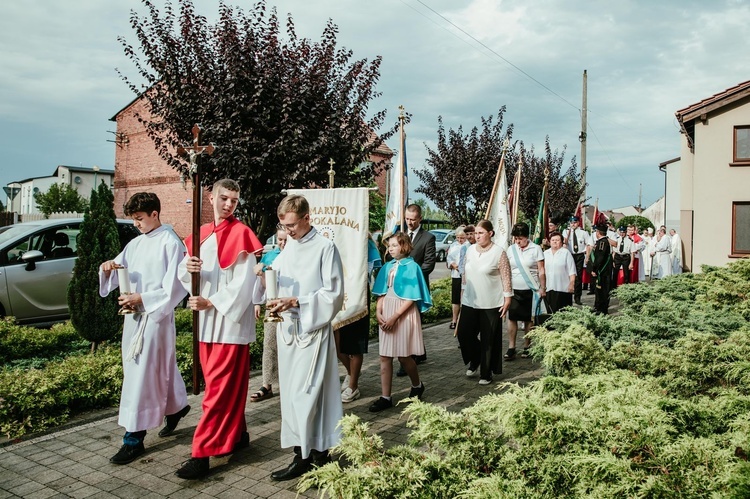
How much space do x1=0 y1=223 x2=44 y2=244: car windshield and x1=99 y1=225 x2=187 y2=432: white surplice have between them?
6.11m

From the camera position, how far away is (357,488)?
98.5 inches

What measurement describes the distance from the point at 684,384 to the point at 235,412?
3.32m

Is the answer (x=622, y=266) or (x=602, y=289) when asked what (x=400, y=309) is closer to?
(x=602, y=289)

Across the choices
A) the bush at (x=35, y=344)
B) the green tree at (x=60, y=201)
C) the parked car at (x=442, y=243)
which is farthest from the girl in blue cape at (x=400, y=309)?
the green tree at (x=60, y=201)

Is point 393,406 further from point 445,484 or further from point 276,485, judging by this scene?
point 445,484

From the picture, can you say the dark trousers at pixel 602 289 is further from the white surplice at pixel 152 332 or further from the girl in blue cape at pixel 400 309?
the white surplice at pixel 152 332

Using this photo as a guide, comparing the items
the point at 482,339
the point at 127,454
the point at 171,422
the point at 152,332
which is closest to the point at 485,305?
the point at 482,339

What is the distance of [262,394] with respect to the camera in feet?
20.8

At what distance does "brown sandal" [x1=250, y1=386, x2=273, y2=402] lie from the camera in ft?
20.6

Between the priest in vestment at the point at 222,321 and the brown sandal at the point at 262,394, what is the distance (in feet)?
5.13


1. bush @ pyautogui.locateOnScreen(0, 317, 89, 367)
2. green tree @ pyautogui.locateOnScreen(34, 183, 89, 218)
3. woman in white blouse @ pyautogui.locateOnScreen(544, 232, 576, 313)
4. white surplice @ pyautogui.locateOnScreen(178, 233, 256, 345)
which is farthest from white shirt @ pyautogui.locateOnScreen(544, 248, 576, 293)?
green tree @ pyautogui.locateOnScreen(34, 183, 89, 218)

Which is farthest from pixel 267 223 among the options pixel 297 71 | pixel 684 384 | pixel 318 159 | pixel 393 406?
pixel 684 384

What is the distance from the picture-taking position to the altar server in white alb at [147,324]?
15.2ft

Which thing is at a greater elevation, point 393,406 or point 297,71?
point 297,71
